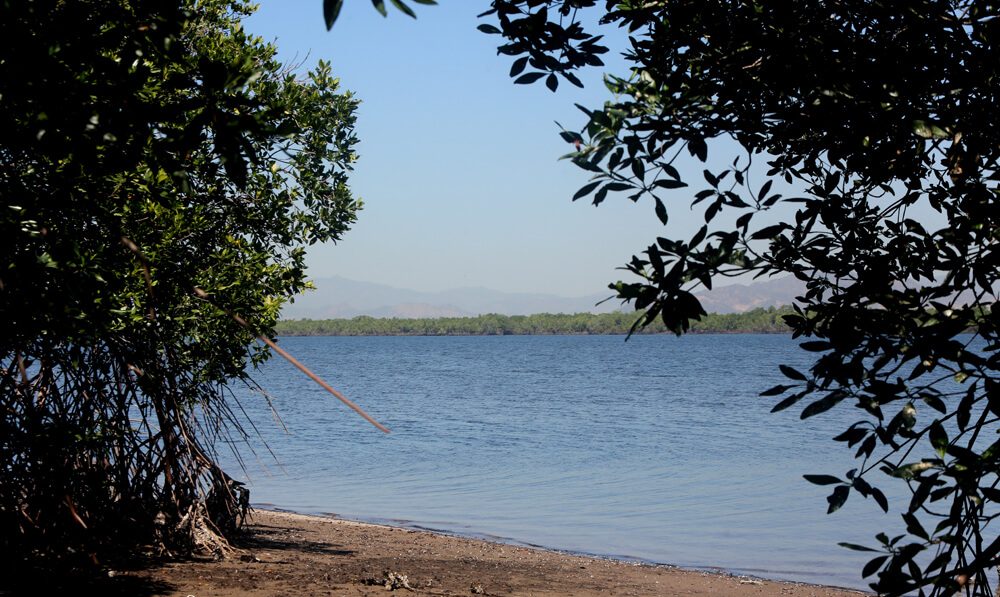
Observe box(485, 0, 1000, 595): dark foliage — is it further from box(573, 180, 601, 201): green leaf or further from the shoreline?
the shoreline

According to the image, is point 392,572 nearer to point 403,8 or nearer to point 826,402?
point 826,402

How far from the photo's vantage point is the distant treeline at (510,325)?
484 feet

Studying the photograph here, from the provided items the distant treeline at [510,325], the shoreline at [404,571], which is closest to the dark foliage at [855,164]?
the shoreline at [404,571]

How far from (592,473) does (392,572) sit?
37.4 feet

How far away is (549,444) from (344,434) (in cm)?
592

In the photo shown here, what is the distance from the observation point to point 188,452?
8758 mm

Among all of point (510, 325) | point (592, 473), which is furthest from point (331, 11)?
point (510, 325)

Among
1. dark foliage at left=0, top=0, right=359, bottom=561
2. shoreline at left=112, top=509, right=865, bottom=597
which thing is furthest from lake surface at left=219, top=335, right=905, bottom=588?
dark foliage at left=0, top=0, right=359, bottom=561

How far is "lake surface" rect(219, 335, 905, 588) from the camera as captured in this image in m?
13.4

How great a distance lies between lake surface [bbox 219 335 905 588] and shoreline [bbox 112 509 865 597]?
101 centimetres

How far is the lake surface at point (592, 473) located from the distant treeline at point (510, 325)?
355ft

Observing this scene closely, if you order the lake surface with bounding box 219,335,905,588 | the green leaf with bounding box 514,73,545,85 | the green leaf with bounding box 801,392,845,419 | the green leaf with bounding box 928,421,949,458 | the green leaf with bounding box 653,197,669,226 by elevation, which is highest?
the green leaf with bounding box 514,73,545,85

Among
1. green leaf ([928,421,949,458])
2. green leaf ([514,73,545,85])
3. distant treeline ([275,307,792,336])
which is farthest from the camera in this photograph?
distant treeline ([275,307,792,336])

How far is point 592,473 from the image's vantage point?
1991 centimetres
